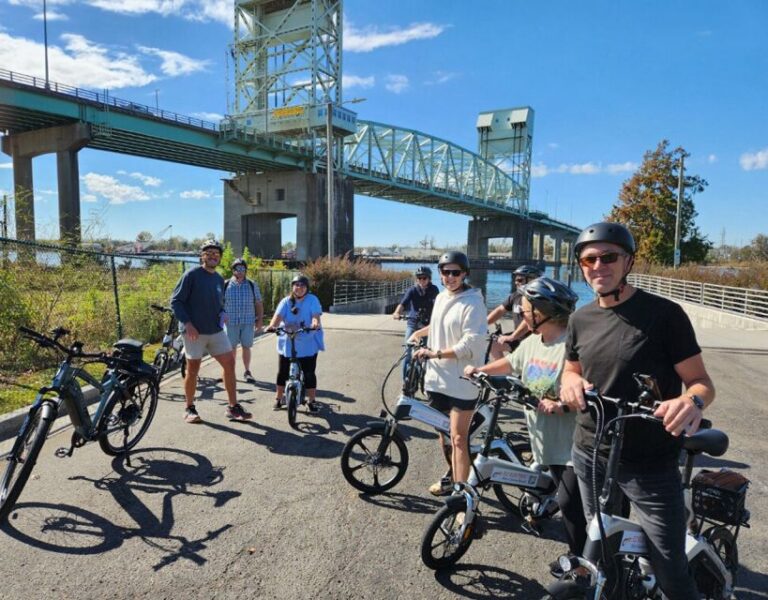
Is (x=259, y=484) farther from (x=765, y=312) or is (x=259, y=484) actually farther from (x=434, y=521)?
(x=765, y=312)

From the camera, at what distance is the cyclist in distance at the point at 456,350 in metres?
3.44

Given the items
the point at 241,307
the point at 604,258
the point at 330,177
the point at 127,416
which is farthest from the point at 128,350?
the point at 330,177

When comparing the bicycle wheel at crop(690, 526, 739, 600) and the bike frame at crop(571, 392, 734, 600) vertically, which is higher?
the bike frame at crop(571, 392, 734, 600)

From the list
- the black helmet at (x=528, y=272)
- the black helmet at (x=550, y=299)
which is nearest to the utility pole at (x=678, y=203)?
the black helmet at (x=528, y=272)

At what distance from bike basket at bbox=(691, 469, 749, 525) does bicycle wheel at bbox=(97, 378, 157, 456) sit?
4.38 metres

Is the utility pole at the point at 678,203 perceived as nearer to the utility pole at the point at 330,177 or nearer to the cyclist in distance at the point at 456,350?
the utility pole at the point at 330,177

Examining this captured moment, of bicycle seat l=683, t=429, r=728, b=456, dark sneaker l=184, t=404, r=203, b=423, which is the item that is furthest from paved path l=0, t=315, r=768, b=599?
bicycle seat l=683, t=429, r=728, b=456

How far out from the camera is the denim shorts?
24.7 ft

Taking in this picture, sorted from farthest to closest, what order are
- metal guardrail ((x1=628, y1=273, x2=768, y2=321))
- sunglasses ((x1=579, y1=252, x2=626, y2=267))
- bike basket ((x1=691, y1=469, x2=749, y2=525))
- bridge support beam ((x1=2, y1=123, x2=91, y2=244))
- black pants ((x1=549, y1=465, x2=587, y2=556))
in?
bridge support beam ((x1=2, y1=123, x2=91, y2=244))
metal guardrail ((x1=628, y1=273, x2=768, y2=321))
black pants ((x1=549, y1=465, x2=587, y2=556))
bike basket ((x1=691, y1=469, x2=749, y2=525))
sunglasses ((x1=579, y1=252, x2=626, y2=267))

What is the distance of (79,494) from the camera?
3898 millimetres

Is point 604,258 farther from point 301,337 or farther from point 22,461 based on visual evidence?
point 301,337

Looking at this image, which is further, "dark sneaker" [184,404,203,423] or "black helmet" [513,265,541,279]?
"black helmet" [513,265,541,279]

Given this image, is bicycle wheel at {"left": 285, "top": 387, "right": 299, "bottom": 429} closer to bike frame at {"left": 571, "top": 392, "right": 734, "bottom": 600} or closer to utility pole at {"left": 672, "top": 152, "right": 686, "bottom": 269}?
bike frame at {"left": 571, "top": 392, "right": 734, "bottom": 600}

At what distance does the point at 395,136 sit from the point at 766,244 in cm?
5373
